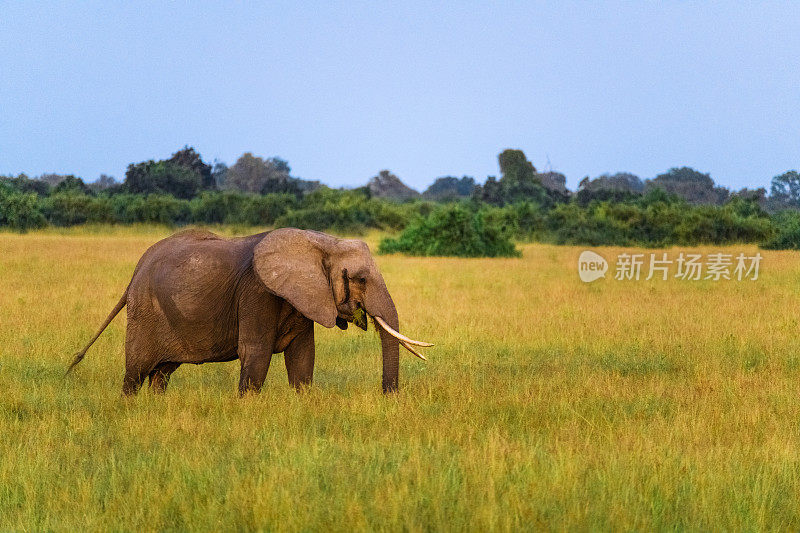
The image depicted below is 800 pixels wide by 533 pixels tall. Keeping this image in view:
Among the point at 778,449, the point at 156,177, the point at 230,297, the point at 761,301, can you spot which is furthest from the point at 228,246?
the point at 156,177

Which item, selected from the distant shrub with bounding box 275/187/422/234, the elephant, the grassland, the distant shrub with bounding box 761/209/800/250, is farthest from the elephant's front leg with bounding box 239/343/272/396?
the distant shrub with bounding box 275/187/422/234

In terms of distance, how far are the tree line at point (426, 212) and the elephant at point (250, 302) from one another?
22.3 metres

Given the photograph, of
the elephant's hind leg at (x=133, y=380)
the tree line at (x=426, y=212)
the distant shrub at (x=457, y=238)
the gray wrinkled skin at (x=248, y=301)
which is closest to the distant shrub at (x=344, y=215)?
the tree line at (x=426, y=212)

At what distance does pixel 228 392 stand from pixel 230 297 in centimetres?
80

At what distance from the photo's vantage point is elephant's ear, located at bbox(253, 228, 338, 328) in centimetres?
709

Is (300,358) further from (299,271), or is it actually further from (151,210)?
(151,210)

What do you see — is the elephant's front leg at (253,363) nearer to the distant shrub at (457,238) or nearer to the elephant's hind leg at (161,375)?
the elephant's hind leg at (161,375)

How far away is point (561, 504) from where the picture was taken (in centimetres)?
490

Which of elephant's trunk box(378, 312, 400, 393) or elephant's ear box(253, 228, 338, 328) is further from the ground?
elephant's ear box(253, 228, 338, 328)

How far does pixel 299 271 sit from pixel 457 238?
77.0ft

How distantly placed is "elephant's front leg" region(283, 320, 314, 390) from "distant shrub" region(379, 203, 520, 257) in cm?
2223

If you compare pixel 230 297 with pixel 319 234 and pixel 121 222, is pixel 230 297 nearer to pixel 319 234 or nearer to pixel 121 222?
pixel 319 234

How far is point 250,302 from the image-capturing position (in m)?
7.44

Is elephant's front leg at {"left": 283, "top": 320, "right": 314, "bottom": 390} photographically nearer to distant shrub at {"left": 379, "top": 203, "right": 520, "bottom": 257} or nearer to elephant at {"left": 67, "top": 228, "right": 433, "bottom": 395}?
elephant at {"left": 67, "top": 228, "right": 433, "bottom": 395}
